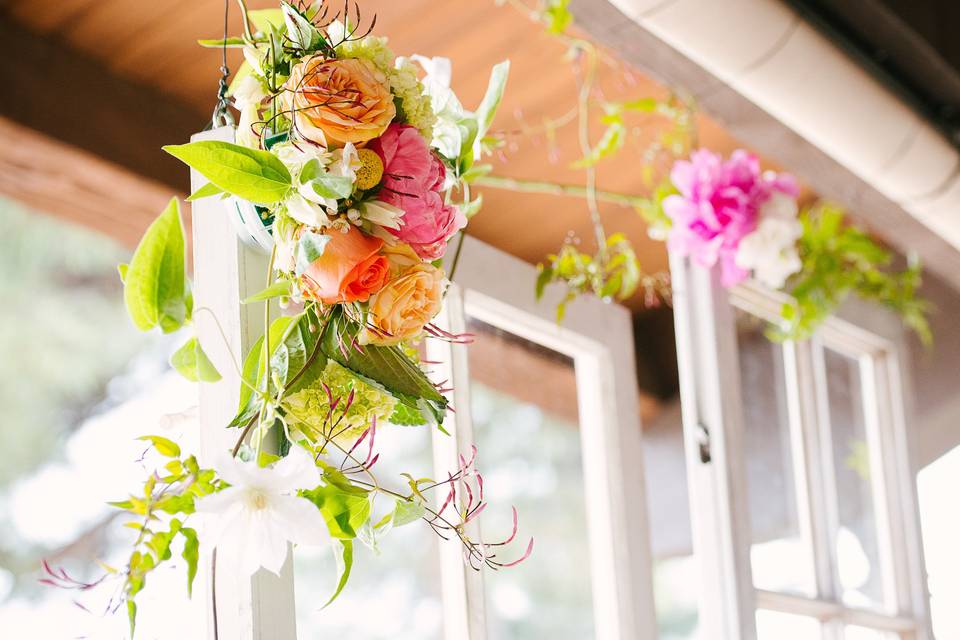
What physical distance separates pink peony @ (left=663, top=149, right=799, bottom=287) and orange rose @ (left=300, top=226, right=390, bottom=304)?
1.04 meters

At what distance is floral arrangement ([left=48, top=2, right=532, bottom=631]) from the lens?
766mm

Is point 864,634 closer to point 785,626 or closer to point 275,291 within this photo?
point 785,626

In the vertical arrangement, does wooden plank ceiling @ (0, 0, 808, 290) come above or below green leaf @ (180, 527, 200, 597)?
above

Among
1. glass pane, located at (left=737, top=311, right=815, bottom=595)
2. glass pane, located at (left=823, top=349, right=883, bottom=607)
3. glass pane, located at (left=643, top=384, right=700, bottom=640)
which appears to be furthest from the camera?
glass pane, located at (left=643, top=384, right=700, bottom=640)

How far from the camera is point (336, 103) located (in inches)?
30.5

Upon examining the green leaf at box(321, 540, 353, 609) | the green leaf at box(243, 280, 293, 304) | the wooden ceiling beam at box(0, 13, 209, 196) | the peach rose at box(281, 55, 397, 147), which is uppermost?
the wooden ceiling beam at box(0, 13, 209, 196)

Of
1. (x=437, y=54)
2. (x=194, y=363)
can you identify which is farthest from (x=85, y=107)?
(x=194, y=363)

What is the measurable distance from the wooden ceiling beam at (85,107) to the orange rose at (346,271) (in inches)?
42.0

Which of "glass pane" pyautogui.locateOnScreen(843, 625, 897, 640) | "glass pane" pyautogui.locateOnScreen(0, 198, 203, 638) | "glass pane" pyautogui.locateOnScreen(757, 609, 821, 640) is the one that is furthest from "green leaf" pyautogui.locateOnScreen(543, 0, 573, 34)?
"glass pane" pyautogui.locateOnScreen(0, 198, 203, 638)

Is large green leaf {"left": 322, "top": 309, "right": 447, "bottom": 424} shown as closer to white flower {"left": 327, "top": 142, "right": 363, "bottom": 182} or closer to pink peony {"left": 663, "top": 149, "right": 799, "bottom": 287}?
white flower {"left": 327, "top": 142, "right": 363, "bottom": 182}

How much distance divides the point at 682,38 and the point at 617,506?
652 mm

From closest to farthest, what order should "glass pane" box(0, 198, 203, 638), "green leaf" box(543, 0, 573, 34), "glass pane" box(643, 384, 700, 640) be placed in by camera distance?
"green leaf" box(543, 0, 573, 34) → "glass pane" box(0, 198, 203, 638) → "glass pane" box(643, 384, 700, 640)

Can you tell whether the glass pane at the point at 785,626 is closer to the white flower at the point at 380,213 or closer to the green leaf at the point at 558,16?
the green leaf at the point at 558,16

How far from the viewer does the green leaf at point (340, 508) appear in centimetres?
79
